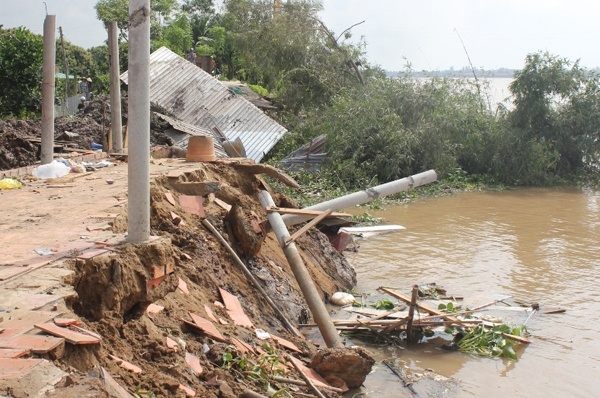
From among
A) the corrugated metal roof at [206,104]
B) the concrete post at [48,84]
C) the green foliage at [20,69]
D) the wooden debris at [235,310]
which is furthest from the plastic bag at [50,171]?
the green foliage at [20,69]

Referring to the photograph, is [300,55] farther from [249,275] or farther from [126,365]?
[126,365]

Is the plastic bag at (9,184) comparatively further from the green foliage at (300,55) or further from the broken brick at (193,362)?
the green foliage at (300,55)

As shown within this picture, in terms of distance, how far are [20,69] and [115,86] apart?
938cm

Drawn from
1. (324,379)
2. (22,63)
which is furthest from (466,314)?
(22,63)

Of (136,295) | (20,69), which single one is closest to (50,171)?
(136,295)

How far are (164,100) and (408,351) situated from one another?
536 inches

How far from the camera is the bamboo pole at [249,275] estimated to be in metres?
7.15

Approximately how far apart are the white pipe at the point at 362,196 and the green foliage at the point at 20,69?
12818mm

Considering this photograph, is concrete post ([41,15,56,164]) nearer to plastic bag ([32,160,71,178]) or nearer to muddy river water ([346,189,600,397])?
plastic bag ([32,160,71,178])

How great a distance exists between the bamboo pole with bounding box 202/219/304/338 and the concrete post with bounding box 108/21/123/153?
408 cm

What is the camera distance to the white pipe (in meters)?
8.19

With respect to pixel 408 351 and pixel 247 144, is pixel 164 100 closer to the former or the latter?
pixel 247 144

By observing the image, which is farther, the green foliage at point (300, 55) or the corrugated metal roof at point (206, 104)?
the green foliage at point (300, 55)

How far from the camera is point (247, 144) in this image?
19.3 meters
